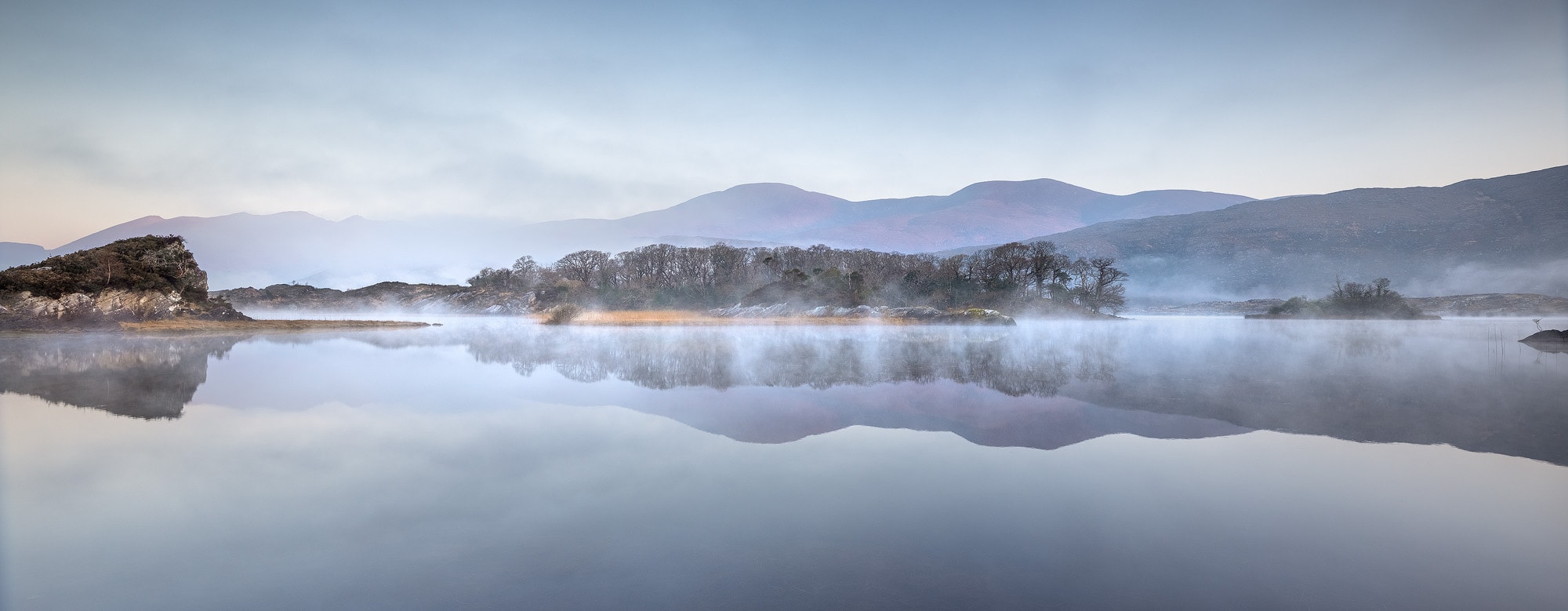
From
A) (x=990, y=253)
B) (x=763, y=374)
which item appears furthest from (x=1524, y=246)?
(x=763, y=374)

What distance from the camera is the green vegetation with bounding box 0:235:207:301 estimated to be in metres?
20.4

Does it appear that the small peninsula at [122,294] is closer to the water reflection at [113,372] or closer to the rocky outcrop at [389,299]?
the water reflection at [113,372]

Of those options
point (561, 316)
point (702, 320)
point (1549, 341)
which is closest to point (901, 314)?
point (702, 320)

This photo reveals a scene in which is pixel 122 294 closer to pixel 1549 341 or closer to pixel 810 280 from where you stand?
pixel 810 280

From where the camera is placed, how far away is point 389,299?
51.8m

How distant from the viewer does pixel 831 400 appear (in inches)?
290

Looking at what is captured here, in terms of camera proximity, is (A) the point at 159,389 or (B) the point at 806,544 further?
(A) the point at 159,389

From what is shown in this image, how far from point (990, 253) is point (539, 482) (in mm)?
47020

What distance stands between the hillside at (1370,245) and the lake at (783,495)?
85.7 m

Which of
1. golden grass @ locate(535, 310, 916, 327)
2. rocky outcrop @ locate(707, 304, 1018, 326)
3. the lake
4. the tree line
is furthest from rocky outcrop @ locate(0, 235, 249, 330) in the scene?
rocky outcrop @ locate(707, 304, 1018, 326)

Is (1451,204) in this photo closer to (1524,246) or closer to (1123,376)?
(1524,246)

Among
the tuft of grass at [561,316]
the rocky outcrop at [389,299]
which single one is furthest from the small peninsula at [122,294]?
the rocky outcrop at [389,299]

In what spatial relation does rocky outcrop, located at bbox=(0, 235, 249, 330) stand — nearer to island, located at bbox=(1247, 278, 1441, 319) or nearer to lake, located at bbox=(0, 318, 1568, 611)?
lake, located at bbox=(0, 318, 1568, 611)

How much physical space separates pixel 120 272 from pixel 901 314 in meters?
32.8
